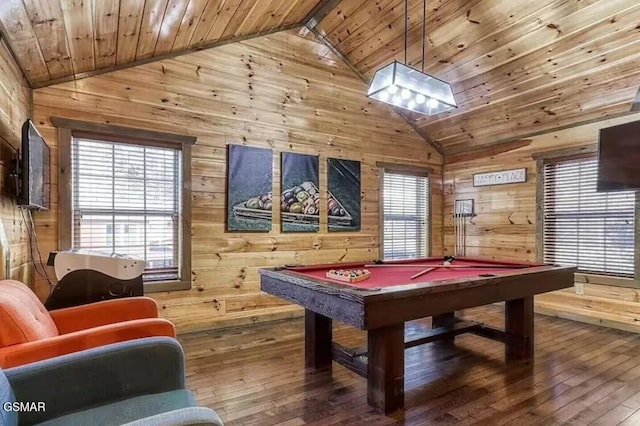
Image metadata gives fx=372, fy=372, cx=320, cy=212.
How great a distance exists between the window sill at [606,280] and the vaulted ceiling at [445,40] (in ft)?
6.03

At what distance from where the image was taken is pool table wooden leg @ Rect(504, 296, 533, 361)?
10.3 feet

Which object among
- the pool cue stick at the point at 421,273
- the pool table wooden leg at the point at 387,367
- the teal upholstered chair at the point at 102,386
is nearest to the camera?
the teal upholstered chair at the point at 102,386

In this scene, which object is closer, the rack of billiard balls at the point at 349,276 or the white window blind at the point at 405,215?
the rack of billiard balls at the point at 349,276

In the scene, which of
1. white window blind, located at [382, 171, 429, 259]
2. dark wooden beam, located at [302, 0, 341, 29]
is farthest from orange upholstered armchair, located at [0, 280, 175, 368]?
white window blind, located at [382, 171, 429, 259]

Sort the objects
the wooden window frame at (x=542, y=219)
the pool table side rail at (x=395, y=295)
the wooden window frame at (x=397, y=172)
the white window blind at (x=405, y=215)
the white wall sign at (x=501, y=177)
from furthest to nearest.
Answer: the white window blind at (x=405, y=215), the wooden window frame at (x=397, y=172), the white wall sign at (x=501, y=177), the wooden window frame at (x=542, y=219), the pool table side rail at (x=395, y=295)

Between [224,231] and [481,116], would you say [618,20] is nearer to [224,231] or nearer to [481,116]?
[481,116]

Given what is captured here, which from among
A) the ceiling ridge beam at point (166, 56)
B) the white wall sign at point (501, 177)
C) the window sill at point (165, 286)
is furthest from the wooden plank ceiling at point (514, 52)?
the window sill at point (165, 286)

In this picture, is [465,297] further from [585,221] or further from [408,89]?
[585,221]

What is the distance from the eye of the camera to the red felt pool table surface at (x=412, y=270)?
2578mm

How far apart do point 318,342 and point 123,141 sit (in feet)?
8.78

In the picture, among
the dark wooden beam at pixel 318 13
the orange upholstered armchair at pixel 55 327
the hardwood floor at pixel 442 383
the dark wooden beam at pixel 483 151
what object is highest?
the dark wooden beam at pixel 318 13

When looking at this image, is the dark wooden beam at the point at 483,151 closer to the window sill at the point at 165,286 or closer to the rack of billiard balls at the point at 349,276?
the rack of billiard balls at the point at 349,276

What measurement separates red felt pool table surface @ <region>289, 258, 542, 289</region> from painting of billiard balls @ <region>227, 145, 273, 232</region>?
146cm

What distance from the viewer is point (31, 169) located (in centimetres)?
242
